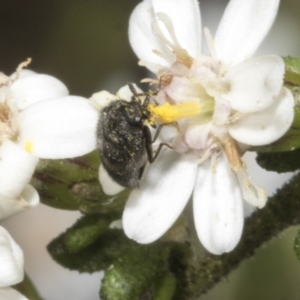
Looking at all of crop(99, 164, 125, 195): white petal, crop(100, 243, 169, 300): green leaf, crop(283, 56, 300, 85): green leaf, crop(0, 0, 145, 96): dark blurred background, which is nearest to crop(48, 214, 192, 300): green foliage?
crop(100, 243, 169, 300): green leaf

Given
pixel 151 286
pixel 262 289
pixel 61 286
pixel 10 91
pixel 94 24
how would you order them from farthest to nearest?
pixel 94 24 < pixel 61 286 < pixel 262 289 < pixel 151 286 < pixel 10 91

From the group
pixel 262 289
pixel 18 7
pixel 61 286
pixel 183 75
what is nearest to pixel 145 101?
pixel 183 75

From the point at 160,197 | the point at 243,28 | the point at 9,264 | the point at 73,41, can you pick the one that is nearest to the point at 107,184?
the point at 160,197

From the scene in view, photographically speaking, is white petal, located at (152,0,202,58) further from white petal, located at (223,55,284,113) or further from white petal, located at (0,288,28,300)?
white petal, located at (0,288,28,300)

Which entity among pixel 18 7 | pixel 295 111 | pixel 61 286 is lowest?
pixel 61 286

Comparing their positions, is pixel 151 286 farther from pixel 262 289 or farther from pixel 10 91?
pixel 262 289

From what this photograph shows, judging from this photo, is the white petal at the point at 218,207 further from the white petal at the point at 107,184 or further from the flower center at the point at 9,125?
the flower center at the point at 9,125
